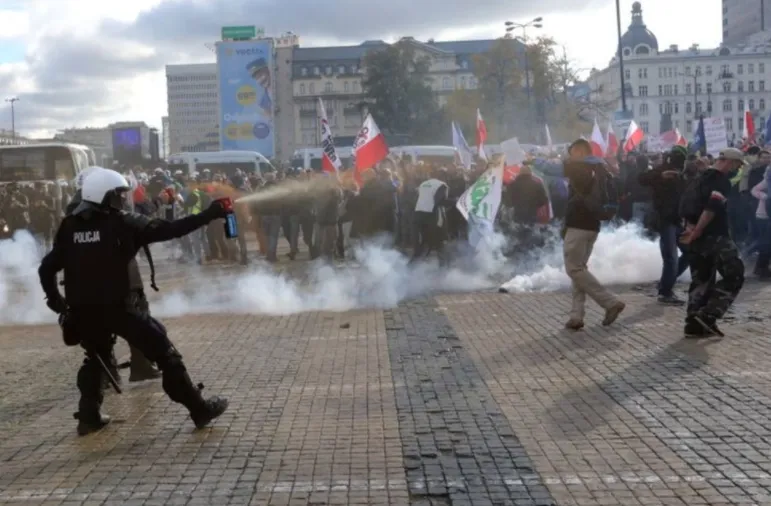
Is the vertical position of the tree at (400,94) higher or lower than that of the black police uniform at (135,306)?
higher

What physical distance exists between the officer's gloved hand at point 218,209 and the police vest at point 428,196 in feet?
38.8

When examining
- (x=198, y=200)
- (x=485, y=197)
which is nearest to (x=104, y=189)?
(x=485, y=197)

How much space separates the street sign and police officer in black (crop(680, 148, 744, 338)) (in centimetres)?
11055

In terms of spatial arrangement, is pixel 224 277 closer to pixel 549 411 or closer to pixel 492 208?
pixel 492 208

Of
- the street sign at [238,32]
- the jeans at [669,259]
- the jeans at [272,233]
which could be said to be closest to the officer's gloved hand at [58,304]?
the jeans at [669,259]

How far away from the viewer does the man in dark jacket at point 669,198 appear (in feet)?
39.8

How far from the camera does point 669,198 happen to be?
12195 millimetres

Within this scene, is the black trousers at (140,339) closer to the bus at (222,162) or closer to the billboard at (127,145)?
the bus at (222,162)

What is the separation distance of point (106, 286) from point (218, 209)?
86cm

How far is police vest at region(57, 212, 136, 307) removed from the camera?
6.86 metres

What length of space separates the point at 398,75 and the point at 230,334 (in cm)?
7515

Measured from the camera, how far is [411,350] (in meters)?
10.0

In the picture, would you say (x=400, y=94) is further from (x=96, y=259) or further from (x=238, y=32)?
(x=96, y=259)

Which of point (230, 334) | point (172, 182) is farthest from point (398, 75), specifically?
point (230, 334)
